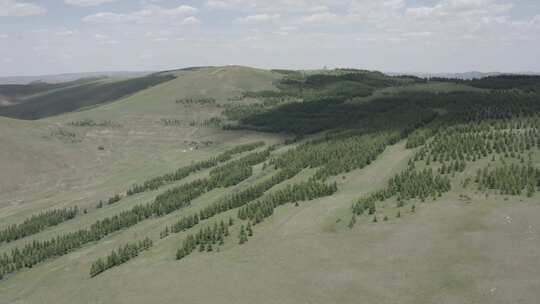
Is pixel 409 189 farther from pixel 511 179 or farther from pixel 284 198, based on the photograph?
pixel 284 198

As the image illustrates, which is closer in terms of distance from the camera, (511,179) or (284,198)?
(511,179)

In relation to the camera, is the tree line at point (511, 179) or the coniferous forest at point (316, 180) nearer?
the tree line at point (511, 179)

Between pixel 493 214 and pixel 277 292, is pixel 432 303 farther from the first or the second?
pixel 493 214

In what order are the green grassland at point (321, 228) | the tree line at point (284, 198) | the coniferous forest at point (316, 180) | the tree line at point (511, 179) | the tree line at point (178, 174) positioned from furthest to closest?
the tree line at point (178, 174)
the tree line at point (284, 198)
the coniferous forest at point (316, 180)
the tree line at point (511, 179)
the green grassland at point (321, 228)

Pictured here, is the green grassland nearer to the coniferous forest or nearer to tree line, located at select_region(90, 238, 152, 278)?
the coniferous forest

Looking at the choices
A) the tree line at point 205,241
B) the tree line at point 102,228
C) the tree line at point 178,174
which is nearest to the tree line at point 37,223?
the tree line at point 178,174

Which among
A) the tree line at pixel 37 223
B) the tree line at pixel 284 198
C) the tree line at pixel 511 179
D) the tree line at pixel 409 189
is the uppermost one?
the tree line at pixel 511 179

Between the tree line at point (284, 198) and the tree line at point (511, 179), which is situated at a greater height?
the tree line at point (511, 179)

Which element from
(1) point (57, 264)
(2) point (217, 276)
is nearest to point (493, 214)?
(2) point (217, 276)

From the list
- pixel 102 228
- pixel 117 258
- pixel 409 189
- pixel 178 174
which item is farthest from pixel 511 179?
pixel 178 174

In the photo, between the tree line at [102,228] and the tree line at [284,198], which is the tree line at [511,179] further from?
the tree line at [102,228]

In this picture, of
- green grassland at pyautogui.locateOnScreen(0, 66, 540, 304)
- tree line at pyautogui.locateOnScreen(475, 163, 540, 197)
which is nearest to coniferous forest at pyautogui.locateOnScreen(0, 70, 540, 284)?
tree line at pyautogui.locateOnScreen(475, 163, 540, 197)
